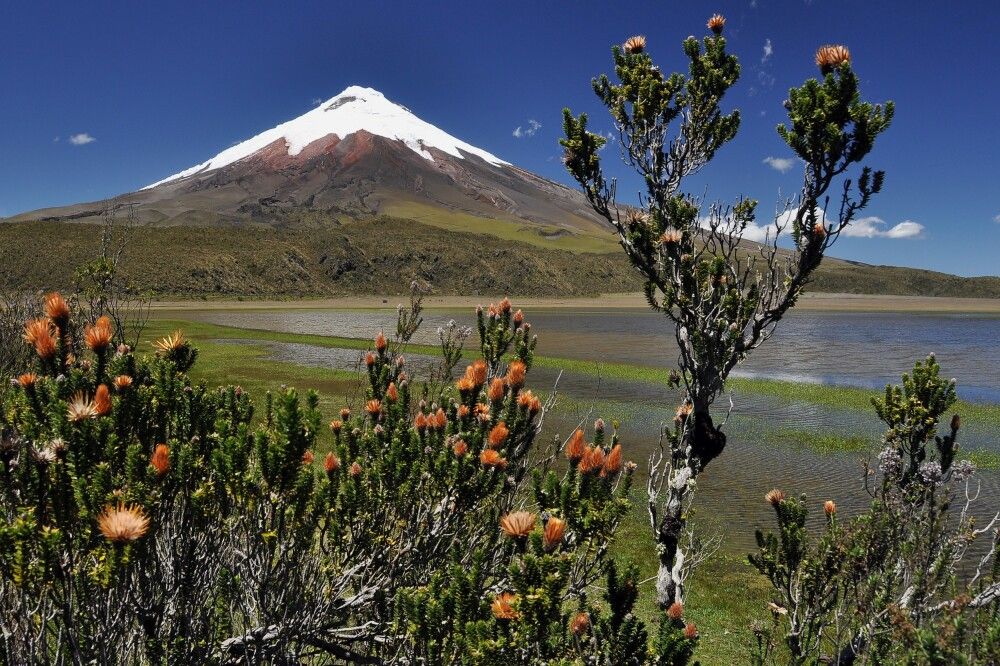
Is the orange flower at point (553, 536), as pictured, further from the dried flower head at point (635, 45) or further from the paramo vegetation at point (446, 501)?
the dried flower head at point (635, 45)

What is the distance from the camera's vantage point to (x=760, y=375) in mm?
29750

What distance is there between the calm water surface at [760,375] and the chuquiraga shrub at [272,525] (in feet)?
5.70

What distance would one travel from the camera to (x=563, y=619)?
2.43 m

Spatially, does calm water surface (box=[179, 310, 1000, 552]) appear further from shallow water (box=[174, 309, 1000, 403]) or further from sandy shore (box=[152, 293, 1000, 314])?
sandy shore (box=[152, 293, 1000, 314])

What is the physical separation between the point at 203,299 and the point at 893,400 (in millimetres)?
87766

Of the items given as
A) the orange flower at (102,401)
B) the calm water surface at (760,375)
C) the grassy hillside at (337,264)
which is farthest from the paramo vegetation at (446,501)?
the grassy hillside at (337,264)

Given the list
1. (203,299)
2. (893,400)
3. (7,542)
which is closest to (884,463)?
(893,400)

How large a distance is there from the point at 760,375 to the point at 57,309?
3091 centimetres

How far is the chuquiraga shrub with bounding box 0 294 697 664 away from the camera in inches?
87.3

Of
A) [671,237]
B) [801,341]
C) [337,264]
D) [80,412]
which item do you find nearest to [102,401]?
[80,412]

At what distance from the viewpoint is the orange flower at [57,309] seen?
266cm

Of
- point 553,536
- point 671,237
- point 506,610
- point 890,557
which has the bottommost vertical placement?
point 890,557

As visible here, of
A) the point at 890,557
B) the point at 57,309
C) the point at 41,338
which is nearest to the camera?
the point at 41,338

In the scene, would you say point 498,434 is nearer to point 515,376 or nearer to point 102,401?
point 515,376
